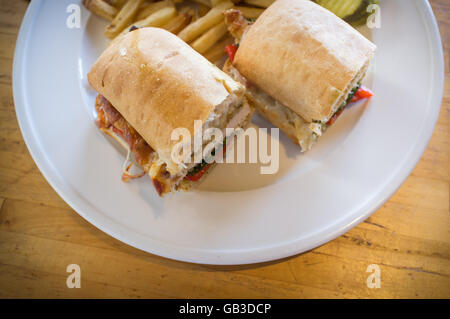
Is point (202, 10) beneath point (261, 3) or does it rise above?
beneath

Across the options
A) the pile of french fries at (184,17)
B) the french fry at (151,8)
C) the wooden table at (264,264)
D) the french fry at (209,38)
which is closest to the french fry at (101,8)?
the pile of french fries at (184,17)

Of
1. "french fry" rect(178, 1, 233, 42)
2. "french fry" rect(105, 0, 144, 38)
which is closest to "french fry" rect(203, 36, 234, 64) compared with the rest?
"french fry" rect(178, 1, 233, 42)

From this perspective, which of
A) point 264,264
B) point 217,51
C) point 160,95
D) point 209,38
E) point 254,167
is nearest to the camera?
point 160,95

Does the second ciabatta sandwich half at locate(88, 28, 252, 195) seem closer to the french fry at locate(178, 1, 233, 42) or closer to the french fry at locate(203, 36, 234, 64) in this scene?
the french fry at locate(178, 1, 233, 42)

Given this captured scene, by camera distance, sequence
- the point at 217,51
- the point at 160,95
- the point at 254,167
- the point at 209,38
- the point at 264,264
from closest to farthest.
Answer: the point at 160,95 → the point at 264,264 → the point at 254,167 → the point at 209,38 → the point at 217,51

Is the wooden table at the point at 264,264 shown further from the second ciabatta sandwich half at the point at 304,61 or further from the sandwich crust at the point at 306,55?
the sandwich crust at the point at 306,55

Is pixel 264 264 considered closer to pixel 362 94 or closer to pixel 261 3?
pixel 362 94

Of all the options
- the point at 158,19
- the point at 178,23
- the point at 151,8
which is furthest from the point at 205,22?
the point at 151,8
